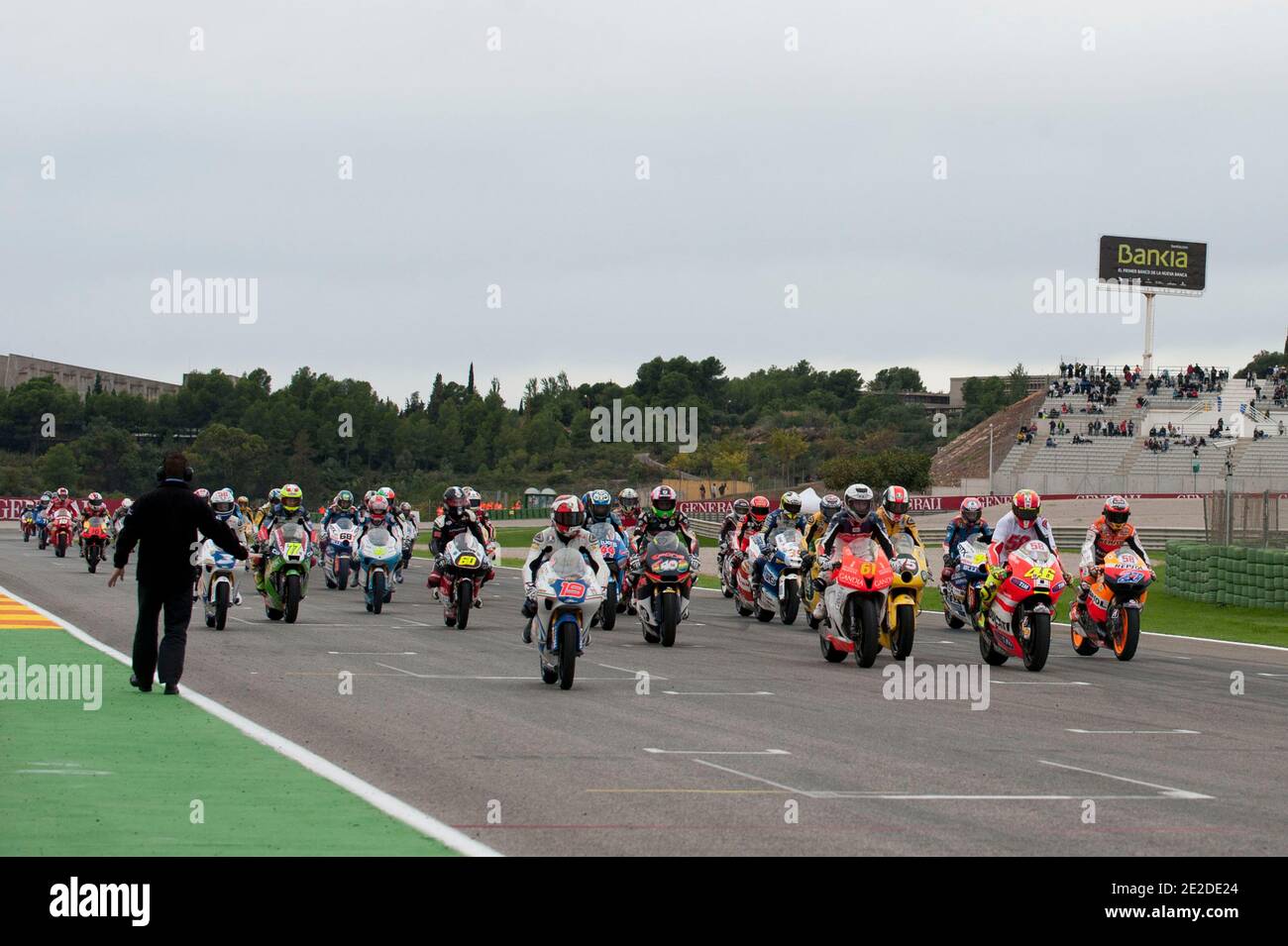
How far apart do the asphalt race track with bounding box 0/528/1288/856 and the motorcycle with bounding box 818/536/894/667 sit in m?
0.36

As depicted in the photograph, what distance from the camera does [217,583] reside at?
23.1 meters

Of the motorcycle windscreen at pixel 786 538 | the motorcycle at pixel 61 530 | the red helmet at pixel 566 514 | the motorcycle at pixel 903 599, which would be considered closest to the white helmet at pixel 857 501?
the motorcycle at pixel 903 599

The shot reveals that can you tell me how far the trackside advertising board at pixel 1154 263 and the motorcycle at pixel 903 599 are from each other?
80.2 m

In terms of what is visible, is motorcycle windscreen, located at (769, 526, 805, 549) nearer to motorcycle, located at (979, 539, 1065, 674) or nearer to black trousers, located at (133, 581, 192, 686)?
motorcycle, located at (979, 539, 1065, 674)

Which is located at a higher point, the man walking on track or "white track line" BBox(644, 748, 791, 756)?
the man walking on track

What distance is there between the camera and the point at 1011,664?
19.9 metres

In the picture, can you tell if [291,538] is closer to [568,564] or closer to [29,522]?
[568,564]

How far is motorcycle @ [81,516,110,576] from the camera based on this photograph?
4138 centimetres

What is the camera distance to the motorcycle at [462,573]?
959 inches

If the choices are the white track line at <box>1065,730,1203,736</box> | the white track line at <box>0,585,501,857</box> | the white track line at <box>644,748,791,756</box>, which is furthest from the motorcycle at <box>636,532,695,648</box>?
the white track line at <box>644,748,791,756</box>
